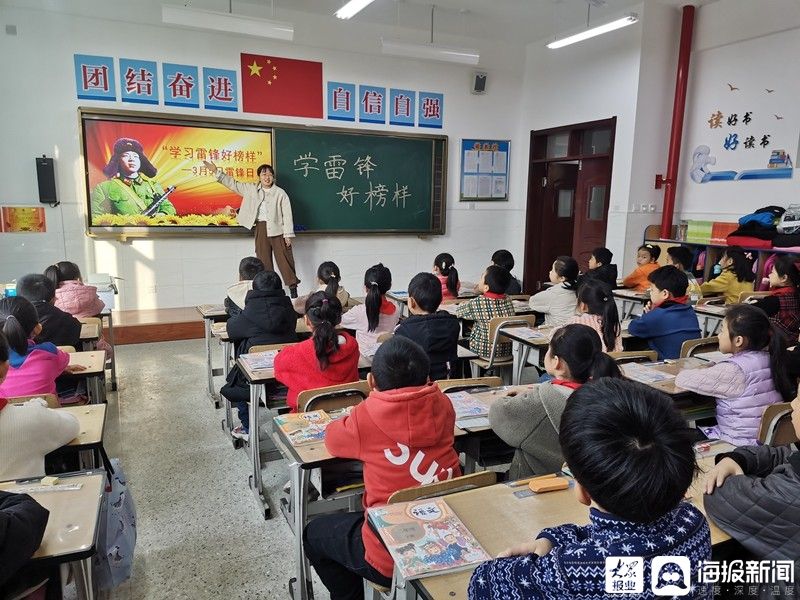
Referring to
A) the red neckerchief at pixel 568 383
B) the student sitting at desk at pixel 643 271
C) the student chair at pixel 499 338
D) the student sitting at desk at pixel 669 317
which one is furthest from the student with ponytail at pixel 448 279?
the red neckerchief at pixel 568 383

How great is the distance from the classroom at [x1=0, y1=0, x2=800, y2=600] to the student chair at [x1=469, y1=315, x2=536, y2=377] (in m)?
0.03

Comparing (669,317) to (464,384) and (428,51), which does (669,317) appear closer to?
(464,384)

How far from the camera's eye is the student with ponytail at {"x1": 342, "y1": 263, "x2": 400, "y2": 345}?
326cm

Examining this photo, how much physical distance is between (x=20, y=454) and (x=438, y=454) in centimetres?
120

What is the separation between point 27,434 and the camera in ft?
5.11

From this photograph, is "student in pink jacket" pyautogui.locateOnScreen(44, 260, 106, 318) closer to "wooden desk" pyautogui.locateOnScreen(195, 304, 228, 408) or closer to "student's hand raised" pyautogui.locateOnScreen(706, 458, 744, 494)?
"wooden desk" pyautogui.locateOnScreen(195, 304, 228, 408)

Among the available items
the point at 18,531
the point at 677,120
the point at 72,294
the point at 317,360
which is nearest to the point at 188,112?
the point at 72,294

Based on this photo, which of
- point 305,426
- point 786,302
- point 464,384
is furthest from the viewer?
point 786,302

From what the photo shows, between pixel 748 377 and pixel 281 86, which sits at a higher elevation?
pixel 281 86

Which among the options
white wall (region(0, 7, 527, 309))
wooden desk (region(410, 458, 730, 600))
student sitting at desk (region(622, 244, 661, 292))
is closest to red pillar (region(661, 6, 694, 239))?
student sitting at desk (region(622, 244, 661, 292))

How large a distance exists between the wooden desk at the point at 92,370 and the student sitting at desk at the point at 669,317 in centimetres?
290

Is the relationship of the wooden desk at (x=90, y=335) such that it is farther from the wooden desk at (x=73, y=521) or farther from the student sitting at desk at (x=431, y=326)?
the wooden desk at (x=73, y=521)

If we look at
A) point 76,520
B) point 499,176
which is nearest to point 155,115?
point 499,176

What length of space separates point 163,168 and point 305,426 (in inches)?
191
